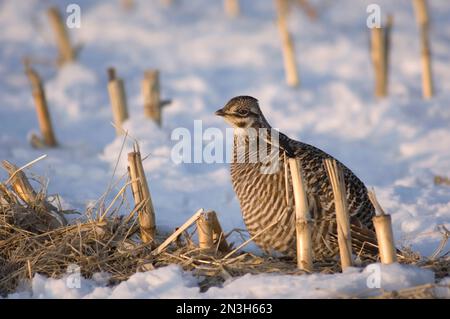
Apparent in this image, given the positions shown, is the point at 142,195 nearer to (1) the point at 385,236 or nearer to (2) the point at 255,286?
(2) the point at 255,286

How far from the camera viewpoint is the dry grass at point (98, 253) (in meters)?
5.09

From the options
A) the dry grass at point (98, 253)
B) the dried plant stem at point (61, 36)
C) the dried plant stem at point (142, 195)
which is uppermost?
the dried plant stem at point (61, 36)

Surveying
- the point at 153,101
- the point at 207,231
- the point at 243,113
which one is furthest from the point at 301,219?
the point at 153,101

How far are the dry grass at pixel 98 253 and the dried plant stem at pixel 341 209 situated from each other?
0.19 metres

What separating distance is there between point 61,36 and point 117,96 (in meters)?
3.80

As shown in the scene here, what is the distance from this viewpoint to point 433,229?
6.11 m

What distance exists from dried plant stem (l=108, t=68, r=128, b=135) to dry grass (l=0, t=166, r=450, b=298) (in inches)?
134

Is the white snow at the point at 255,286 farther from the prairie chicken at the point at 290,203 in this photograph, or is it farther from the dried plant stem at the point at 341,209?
the prairie chicken at the point at 290,203

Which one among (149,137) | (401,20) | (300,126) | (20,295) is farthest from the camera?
(401,20)

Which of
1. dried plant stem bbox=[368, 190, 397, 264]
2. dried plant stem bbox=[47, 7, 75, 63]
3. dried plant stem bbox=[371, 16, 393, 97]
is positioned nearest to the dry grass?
dried plant stem bbox=[368, 190, 397, 264]

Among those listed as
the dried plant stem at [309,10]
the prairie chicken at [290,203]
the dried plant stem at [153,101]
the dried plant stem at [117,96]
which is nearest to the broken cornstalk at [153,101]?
the dried plant stem at [153,101]
